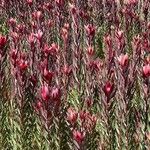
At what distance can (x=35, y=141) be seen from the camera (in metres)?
3.51

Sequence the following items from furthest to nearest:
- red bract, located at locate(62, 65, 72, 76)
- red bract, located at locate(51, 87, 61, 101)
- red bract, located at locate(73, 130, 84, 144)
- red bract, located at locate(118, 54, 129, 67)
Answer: red bract, located at locate(62, 65, 72, 76) → red bract, located at locate(118, 54, 129, 67) → red bract, located at locate(51, 87, 61, 101) → red bract, located at locate(73, 130, 84, 144)

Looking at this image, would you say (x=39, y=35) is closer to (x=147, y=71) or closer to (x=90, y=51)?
(x=90, y=51)

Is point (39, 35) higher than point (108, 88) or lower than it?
higher

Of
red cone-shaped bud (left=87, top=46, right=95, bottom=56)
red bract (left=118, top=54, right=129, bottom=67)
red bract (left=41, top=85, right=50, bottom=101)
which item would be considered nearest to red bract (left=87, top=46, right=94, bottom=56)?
red cone-shaped bud (left=87, top=46, right=95, bottom=56)

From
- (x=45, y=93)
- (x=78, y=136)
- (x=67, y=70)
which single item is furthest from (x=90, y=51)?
(x=78, y=136)

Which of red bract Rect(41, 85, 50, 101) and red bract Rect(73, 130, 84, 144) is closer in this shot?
red bract Rect(73, 130, 84, 144)

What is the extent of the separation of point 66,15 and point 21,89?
3.39 metres

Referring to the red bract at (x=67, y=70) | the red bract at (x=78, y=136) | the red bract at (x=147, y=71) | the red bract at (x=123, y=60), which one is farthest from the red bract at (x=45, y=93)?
the red bract at (x=67, y=70)

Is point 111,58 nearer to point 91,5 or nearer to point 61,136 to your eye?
point 61,136

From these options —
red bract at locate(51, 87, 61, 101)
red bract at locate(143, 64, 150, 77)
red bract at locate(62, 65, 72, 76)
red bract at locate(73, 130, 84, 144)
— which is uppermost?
red bract at locate(62, 65, 72, 76)

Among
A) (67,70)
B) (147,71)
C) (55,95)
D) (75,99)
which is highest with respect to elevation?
(67,70)

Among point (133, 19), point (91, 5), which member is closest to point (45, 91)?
point (133, 19)

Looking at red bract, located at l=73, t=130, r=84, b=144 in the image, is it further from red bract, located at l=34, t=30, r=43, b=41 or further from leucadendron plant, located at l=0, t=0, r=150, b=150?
red bract, located at l=34, t=30, r=43, b=41

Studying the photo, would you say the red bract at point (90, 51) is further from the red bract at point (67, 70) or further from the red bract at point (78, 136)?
the red bract at point (78, 136)
